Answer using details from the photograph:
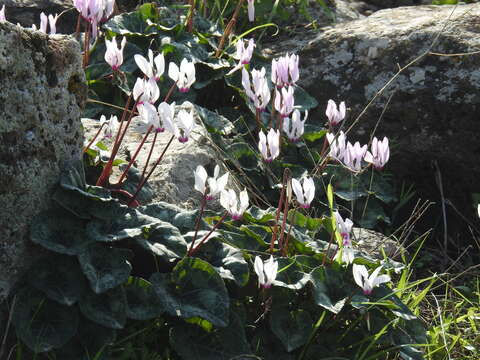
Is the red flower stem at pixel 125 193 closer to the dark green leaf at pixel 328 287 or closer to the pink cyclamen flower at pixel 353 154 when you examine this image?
the dark green leaf at pixel 328 287

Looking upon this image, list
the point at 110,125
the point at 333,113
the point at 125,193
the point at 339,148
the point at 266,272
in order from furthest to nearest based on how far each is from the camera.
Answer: the point at 333,113 → the point at 339,148 → the point at 110,125 → the point at 125,193 → the point at 266,272

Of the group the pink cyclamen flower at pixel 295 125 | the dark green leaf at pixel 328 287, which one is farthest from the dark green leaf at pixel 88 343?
the pink cyclamen flower at pixel 295 125

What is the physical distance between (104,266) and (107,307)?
0.42 feet

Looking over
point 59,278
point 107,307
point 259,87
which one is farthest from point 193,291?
point 259,87

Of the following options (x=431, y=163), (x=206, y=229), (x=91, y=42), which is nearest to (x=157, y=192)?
(x=206, y=229)

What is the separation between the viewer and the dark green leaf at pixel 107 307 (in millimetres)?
2225

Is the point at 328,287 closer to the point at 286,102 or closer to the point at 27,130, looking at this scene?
the point at 286,102

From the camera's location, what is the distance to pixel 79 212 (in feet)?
7.91

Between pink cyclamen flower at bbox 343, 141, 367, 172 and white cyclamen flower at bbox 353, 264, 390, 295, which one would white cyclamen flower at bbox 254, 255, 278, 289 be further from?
pink cyclamen flower at bbox 343, 141, 367, 172

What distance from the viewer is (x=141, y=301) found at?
7.68 feet

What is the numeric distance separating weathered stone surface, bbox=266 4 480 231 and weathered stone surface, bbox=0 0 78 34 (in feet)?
4.78

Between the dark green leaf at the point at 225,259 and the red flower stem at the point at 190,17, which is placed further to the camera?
the red flower stem at the point at 190,17

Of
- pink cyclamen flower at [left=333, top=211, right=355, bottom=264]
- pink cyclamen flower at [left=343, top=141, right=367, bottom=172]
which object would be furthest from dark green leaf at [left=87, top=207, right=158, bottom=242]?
pink cyclamen flower at [left=343, top=141, right=367, bottom=172]

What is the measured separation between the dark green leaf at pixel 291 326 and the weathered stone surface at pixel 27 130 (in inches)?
30.8
